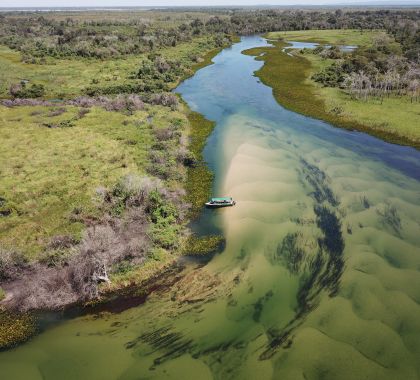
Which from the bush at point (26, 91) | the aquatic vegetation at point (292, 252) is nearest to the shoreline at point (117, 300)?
the aquatic vegetation at point (292, 252)

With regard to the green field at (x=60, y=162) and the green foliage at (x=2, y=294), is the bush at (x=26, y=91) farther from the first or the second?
the green foliage at (x=2, y=294)

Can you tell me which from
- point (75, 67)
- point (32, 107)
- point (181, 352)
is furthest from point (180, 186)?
point (75, 67)

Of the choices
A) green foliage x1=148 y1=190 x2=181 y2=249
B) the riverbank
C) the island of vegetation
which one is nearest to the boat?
the island of vegetation

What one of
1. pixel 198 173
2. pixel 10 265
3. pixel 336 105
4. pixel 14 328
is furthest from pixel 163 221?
pixel 336 105

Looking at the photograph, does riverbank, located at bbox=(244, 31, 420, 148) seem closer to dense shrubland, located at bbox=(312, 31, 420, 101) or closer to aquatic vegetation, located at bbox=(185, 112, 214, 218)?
dense shrubland, located at bbox=(312, 31, 420, 101)

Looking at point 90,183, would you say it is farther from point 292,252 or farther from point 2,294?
point 292,252

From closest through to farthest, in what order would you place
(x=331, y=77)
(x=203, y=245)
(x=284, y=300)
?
(x=284, y=300) < (x=203, y=245) < (x=331, y=77)
